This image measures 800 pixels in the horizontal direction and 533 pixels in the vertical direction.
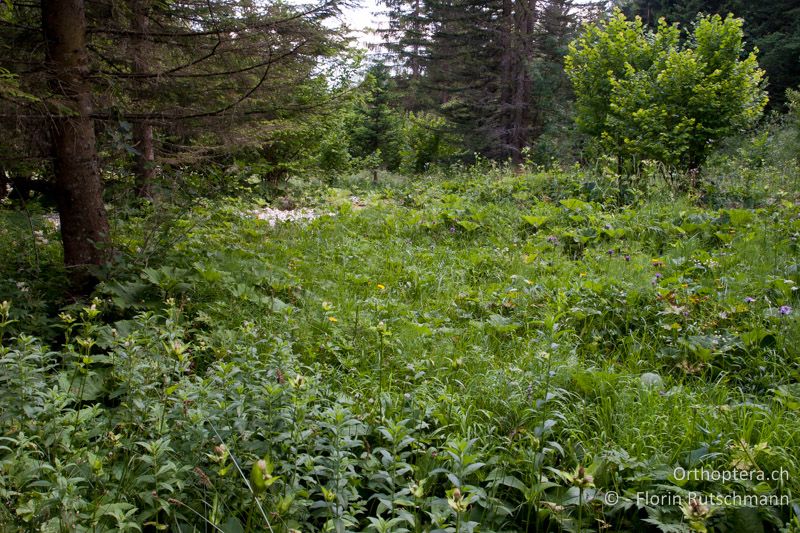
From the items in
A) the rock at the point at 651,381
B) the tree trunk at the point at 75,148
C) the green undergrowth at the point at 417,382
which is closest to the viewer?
the green undergrowth at the point at 417,382

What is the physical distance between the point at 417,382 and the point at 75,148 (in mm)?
2994

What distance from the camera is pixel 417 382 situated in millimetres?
2650

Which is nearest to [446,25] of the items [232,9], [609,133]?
[609,133]

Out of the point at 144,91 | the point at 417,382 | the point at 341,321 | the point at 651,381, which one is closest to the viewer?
the point at 651,381

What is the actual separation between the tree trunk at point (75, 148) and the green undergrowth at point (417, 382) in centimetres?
28

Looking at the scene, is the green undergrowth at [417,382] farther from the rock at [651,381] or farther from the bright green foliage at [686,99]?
the bright green foliage at [686,99]

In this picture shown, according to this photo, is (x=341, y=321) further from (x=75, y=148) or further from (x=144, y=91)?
(x=144, y=91)

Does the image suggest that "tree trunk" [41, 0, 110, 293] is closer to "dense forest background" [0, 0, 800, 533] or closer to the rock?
"dense forest background" [0, 0, 800, 533]

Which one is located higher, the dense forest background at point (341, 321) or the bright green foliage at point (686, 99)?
the bright green foliage at point (686, 99)

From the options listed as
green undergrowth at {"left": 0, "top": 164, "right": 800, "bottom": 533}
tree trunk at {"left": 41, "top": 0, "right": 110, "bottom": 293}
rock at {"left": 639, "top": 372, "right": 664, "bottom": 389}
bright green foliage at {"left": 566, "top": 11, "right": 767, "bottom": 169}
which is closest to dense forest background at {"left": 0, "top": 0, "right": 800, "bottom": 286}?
tree trunk at {"left": 41, "top": 0, "right": 110, "bottom": 293}

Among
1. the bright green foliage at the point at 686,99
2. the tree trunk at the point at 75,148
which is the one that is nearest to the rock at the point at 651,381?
the tree trunk at the point at 75,148

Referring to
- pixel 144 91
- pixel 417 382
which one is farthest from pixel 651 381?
pixel 144 91

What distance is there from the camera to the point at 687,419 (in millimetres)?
2039

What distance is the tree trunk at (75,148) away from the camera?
131 inches
